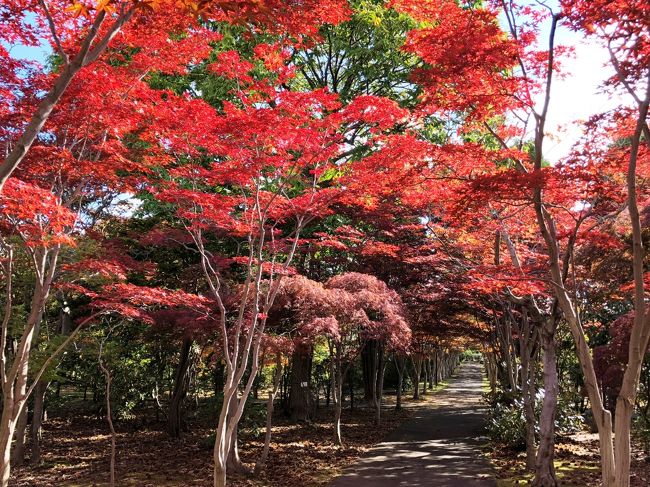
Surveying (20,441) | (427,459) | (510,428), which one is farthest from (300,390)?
(20,441)

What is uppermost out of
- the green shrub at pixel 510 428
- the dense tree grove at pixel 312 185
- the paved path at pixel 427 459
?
the dense tree grove at pixel 312 185

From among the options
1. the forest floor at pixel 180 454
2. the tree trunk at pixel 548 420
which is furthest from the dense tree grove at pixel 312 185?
the forest floor at pixel 180 454

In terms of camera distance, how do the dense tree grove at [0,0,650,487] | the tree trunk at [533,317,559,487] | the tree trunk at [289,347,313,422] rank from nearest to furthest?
the dense tree grove at [0,0,650,487]
the tree trunk at [533,317,559,487]
the tree trunk at [289,347,313,422]

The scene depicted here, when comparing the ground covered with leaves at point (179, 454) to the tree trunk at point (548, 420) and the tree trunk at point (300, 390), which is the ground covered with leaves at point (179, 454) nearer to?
the tree trunk at point (300, 390)

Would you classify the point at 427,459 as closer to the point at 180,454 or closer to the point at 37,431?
the point at 180,454

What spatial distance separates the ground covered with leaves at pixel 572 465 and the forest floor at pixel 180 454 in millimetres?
3185

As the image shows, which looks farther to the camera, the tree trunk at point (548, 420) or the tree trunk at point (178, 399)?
the tree trunk at point (178, 399)

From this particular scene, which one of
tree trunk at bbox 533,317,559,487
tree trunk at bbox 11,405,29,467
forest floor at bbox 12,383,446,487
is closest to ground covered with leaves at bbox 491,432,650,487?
tree trunk at bbox 533,317,559,487

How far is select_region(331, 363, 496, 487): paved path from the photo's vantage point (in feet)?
28.6

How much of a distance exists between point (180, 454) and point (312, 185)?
24.8 feet

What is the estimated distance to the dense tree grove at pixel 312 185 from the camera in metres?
4.75

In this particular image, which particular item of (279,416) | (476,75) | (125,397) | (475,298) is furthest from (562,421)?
(125,397)

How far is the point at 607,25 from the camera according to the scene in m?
4.27

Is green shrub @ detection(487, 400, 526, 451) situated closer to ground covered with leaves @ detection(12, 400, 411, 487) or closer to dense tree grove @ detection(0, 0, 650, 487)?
dense tree grove @ detection(0, 0, 650, 487)
